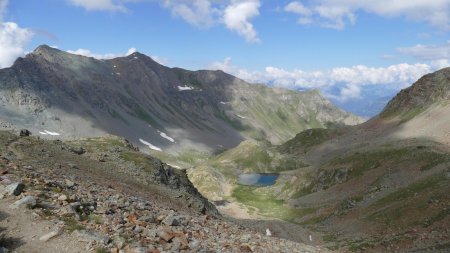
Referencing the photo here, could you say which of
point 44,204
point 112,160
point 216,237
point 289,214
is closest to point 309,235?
point 289,214

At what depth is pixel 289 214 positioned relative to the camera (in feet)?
404

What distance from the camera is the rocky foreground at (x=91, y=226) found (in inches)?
890

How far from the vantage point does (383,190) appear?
319ft

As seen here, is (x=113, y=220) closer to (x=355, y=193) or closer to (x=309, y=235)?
(x=309, y=235)

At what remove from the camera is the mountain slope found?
2623 inches

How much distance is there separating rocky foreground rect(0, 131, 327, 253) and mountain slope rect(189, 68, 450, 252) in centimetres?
3107

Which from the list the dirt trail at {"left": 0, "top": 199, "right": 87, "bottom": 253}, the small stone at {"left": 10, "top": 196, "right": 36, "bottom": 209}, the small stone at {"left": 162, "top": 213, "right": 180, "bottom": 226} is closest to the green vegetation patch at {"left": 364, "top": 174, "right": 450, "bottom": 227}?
the small stone at {"left": 162, "top": 213, "right": 180, "bottom": 226}

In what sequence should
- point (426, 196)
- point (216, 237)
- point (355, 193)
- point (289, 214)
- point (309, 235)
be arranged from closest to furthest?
point (216, 237)
point (426, 196)
point (309, 235)
point (355, 193)
point (289, 214)

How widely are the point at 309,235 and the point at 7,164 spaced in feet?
217

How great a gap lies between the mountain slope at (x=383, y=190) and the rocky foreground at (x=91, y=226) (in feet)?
102

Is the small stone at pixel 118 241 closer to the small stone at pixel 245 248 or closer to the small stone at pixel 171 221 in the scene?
the small stone at pixel 171 221

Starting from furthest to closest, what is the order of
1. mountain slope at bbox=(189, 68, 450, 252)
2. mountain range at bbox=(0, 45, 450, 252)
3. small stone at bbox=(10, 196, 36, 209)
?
mountain slope at bbox=(189, 68, 450, 252), mountain range at bbox=(0, 45, 450, 252), small stone at bbox=(10, 196, 36, 209)

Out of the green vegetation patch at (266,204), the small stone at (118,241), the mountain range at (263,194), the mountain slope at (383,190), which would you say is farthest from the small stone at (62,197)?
the green vegetation patch at (266,204)

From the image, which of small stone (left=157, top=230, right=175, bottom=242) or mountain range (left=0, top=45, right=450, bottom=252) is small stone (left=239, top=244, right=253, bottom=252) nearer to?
mountain range (left=0, top=45, right=450, bottom=252)
